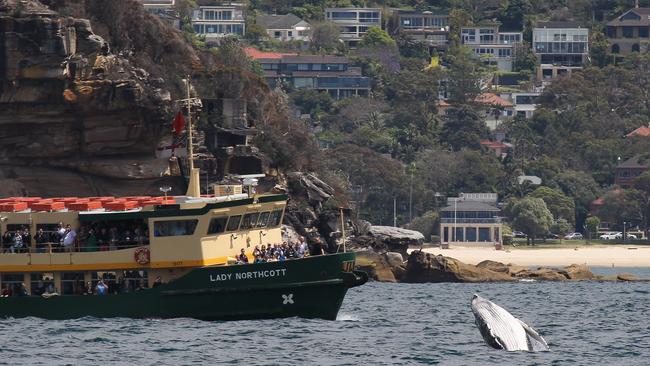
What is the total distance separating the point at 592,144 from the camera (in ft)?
637

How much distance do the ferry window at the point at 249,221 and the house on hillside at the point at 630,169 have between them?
121746mm

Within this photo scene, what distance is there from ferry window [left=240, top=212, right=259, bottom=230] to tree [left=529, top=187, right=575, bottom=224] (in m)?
107

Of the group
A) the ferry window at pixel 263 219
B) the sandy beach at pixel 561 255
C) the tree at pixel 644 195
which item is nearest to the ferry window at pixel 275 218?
the ferry window at pixel 263 219

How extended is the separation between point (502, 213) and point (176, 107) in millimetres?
69209

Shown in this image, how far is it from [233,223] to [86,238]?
4.80m

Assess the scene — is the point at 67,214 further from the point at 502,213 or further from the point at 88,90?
the point at 502,213

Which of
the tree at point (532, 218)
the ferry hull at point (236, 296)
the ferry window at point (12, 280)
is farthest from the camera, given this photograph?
the tree at point (532, 218)

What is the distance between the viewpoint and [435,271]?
347 feet

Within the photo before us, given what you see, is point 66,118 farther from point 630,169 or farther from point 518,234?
point 630,169

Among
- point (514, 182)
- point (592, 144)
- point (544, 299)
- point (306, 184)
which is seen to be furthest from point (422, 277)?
point (592, 144)

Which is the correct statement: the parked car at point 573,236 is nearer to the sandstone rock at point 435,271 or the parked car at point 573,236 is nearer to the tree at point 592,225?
the tree at point 592,225

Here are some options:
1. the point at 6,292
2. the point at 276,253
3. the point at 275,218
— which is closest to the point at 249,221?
the point at 276,253

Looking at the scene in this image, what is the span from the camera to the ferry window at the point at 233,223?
211 feet

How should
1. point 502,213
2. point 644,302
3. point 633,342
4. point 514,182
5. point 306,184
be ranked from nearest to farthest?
point 633,342 < point 644,302 < point 306,184 < point 502,213 < point 514,182
